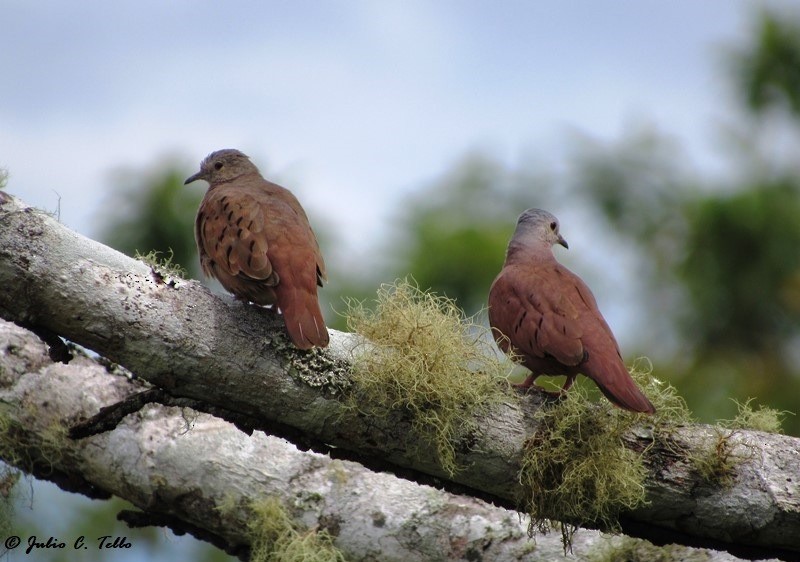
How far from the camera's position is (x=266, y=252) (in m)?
3.44

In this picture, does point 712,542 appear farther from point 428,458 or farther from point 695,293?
point 695,293

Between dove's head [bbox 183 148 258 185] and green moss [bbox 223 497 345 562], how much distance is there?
5.46 feet

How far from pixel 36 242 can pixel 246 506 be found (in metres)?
1.42

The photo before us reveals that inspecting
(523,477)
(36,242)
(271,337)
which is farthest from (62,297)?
(523,477)

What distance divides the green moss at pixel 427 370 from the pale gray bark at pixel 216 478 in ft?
2.35

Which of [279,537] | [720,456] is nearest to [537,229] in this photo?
[720,456]

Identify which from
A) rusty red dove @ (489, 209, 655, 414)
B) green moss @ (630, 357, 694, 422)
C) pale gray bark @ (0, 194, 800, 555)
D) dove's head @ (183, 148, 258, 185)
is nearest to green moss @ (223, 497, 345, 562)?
pale gray bark @ (0, 194, 800, 555)

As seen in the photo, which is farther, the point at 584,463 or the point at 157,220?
the point at 157,220

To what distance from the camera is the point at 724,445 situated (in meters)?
3.13

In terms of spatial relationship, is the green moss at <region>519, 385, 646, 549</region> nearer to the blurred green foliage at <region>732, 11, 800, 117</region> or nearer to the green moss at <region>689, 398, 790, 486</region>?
the green moss at <region>689, 398, 790, 486</region>

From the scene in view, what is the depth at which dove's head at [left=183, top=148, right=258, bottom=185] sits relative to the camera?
187 inches

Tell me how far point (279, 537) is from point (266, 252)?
1.10 m

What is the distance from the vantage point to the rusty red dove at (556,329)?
3277 mm

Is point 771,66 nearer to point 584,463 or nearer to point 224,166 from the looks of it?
point 224,166
